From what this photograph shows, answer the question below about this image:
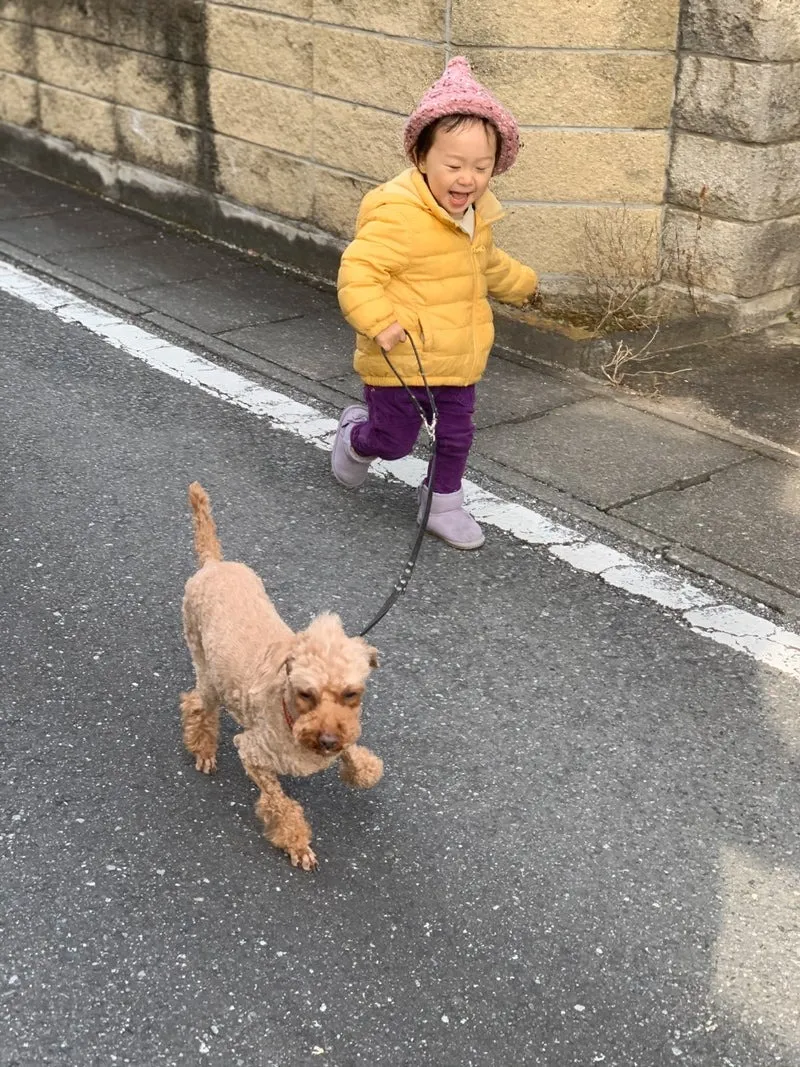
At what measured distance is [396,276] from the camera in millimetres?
4477

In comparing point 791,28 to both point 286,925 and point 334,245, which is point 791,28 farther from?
point 286,925

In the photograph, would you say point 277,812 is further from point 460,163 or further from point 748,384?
point 748,384

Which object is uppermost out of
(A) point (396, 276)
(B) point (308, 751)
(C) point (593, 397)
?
(A) point (396, 276)

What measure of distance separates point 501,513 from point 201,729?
5.96ft

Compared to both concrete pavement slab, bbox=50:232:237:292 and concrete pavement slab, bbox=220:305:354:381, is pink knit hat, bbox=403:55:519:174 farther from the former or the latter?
concrete pavement slab, bbox=50:232:237:292

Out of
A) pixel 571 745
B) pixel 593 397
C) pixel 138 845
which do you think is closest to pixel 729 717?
pixel 571 745

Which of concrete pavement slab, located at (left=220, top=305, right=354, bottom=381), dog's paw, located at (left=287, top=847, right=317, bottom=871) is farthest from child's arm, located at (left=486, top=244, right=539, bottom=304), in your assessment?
dog's paw, located at (left=287, top=847, right=317, bottom=871)

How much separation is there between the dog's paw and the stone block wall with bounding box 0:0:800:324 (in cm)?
406

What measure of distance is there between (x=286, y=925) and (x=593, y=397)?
139 inches

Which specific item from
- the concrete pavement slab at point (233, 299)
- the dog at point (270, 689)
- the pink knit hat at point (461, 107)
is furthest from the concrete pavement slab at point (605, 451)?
the dog at point (270, 689)

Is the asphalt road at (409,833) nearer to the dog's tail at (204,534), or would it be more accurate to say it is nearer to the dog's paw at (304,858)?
the dog's paw at (304,858)

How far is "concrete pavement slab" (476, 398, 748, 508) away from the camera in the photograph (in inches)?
201

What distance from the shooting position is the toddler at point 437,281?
418 cm

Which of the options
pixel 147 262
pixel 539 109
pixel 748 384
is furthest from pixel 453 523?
pixel 147 262
